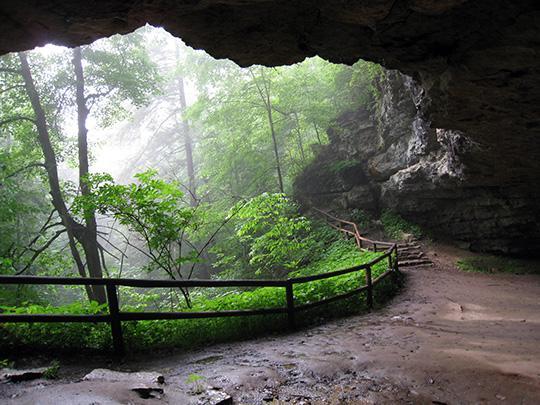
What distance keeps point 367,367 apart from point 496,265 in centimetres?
1128

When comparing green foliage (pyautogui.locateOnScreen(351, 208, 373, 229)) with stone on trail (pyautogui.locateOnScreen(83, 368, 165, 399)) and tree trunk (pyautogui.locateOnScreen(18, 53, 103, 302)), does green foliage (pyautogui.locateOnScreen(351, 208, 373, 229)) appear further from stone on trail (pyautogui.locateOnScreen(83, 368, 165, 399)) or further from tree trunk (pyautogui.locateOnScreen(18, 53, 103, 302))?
stone on trail (pyautogui.locateOnScreen(83, 368, 165, 399))

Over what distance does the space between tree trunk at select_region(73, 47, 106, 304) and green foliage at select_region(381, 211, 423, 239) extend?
43.7 ft

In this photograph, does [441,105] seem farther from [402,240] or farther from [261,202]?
[402,240]

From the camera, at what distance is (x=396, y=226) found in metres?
17.2

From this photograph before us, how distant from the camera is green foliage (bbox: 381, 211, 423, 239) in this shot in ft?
54.2

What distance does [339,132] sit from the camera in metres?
21.7

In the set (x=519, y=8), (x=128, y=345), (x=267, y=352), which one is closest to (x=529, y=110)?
(x=519, y=8)

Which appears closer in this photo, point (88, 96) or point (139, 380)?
point (139, 380)

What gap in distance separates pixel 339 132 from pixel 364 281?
14.8 m

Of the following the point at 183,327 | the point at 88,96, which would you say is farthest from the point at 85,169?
the point at 183,327

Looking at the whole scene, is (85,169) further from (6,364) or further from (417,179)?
(417,179)

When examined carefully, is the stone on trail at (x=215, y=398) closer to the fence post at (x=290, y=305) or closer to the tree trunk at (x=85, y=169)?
the fence post at (x=290, y=305)

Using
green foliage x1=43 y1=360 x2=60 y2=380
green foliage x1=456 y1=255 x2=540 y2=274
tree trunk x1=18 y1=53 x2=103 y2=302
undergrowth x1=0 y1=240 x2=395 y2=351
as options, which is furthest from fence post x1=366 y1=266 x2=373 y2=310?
tree trunk x1=18 y1=53 x2=103 y2=302

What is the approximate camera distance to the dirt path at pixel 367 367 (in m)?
3.30
